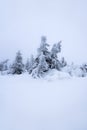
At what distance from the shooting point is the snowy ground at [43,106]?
2.16 meters

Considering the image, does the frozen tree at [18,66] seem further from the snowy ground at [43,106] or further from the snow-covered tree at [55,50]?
the snowy ground at [43,106]

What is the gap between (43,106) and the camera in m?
2.75

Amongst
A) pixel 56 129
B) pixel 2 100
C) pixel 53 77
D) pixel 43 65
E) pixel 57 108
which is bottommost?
pixel 56 129

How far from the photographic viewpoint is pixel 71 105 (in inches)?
110

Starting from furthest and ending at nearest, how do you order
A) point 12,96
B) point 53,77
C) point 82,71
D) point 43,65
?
1. point 82,71
2. point 43,65
3. point 53,77
4. point 12,96

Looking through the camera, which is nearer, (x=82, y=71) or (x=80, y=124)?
(x=80, y=124)

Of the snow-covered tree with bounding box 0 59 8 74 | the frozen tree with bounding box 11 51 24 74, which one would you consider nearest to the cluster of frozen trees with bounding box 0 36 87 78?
the frozen tree with bounding box 11 51 24 74

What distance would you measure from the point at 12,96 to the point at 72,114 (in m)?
1.39

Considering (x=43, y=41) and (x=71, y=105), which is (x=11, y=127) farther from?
(x=43, y=41)

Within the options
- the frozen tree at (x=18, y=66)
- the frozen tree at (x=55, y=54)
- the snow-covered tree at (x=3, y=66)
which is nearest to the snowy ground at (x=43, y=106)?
the frozen tree at (x=55, y=54)

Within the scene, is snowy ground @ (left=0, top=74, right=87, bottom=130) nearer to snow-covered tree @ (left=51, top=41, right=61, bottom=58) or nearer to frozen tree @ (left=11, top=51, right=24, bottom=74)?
snow-covered tree @ (left=51, top=41, right=61, bottom=58)

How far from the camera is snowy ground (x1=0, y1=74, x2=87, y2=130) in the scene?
2.16 m

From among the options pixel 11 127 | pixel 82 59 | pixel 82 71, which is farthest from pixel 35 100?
pixel 82 59

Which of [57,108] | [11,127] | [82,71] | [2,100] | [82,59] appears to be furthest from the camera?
[82,59]
